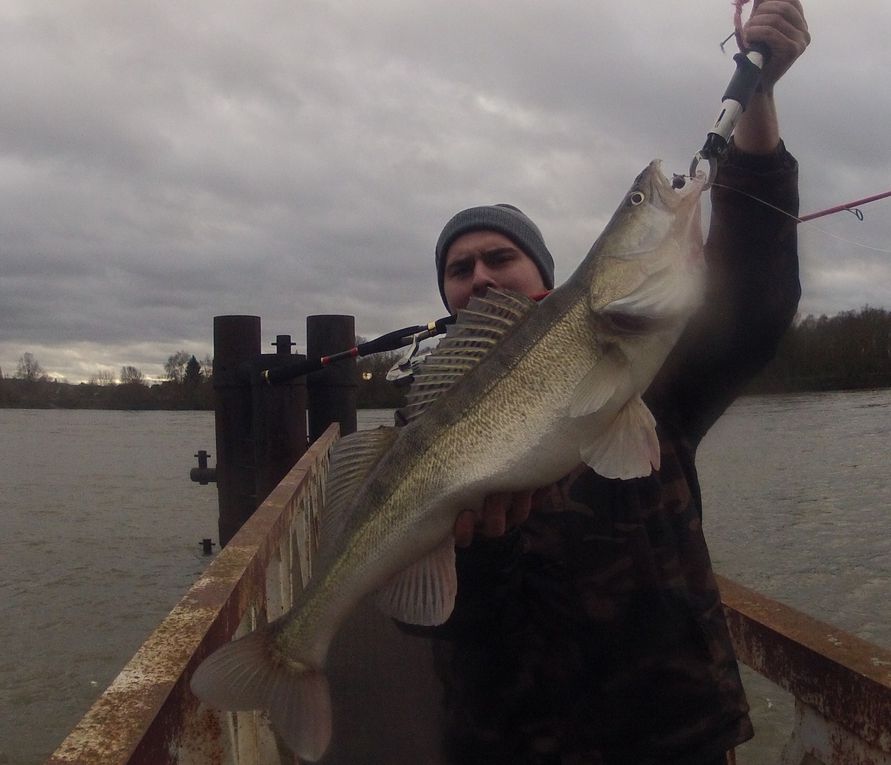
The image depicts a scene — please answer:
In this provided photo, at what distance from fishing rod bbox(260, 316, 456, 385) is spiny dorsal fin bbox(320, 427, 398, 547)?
2.18m

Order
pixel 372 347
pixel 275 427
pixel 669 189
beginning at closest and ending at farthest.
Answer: pixel 669 189
pixel 372 347
pixel 275 427

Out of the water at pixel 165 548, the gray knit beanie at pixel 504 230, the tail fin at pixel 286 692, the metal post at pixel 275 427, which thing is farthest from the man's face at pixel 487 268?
the metal post at pixel 275 427

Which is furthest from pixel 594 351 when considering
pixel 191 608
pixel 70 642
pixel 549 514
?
pixel 70 642

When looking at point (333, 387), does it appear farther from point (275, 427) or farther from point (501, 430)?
point (501, 430)

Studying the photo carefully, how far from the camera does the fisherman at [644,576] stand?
2.23 m

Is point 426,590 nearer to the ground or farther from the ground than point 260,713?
farther from the ground

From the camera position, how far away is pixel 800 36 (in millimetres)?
2176

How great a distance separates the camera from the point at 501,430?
84.7 inches

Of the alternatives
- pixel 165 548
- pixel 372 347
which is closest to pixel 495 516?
pixel 372 347

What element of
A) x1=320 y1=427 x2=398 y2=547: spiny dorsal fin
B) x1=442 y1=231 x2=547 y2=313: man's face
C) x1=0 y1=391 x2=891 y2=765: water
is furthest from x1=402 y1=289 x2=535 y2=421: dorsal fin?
x1=0 y1=391 x2=891 y2=765: water

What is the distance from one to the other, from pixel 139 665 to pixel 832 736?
1.95 m

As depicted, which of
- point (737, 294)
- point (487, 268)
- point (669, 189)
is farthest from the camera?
point (487, 268)

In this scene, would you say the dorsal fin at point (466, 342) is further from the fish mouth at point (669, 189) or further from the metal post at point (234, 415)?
the metal post at point (234, 415)

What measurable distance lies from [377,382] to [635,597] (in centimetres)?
1614
